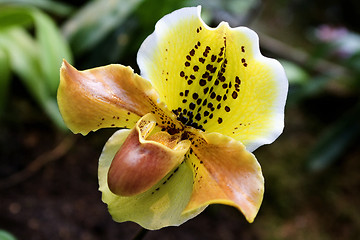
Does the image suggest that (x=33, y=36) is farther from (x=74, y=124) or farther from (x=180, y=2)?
(x=74, y=124)

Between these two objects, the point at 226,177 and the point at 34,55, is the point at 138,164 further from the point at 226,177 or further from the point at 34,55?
the point at 34,55

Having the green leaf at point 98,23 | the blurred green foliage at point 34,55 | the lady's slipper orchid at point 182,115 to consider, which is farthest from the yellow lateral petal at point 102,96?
the green leaf at point 98,23

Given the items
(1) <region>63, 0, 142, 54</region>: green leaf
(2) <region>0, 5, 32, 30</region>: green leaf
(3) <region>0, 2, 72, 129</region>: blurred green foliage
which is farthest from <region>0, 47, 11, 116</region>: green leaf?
(1) <region>63, 0, 142, 54</region>: green leaf

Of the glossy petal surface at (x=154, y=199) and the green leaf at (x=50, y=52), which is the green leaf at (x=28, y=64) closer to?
the green leaf at (x=50, y=52)

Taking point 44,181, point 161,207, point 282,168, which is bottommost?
point 282,168

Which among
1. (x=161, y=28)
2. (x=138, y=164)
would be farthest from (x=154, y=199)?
(x=161, y=28)

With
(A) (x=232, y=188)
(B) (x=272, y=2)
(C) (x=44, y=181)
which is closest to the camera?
(A) (x=232, y=188)

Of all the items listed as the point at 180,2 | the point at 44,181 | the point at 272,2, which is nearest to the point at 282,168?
the point at 180,2
